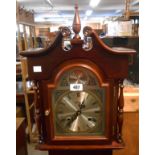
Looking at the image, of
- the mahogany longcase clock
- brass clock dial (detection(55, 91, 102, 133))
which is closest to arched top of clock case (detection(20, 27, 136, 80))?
the mahogany longcase clock

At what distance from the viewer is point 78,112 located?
1333mm

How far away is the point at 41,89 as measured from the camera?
4.38 feet

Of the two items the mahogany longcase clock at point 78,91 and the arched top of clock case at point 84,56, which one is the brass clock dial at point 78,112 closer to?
the mahogany longcase clock at point 78,91

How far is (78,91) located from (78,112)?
0.13 m

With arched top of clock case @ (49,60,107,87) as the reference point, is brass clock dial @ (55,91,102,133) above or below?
below

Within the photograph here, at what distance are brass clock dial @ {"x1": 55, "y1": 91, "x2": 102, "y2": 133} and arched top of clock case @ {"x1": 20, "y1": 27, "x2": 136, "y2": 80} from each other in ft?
0.55

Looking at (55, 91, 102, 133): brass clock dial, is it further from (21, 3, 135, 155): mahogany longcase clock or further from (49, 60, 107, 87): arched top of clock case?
(49, 60, 107, 87): arched top of clock case

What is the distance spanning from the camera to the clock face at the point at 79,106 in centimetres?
128

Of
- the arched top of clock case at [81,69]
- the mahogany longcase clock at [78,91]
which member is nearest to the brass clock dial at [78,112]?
the mahogany longcase clock at [78,91]

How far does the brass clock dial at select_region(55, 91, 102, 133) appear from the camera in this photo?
4.30 ft
